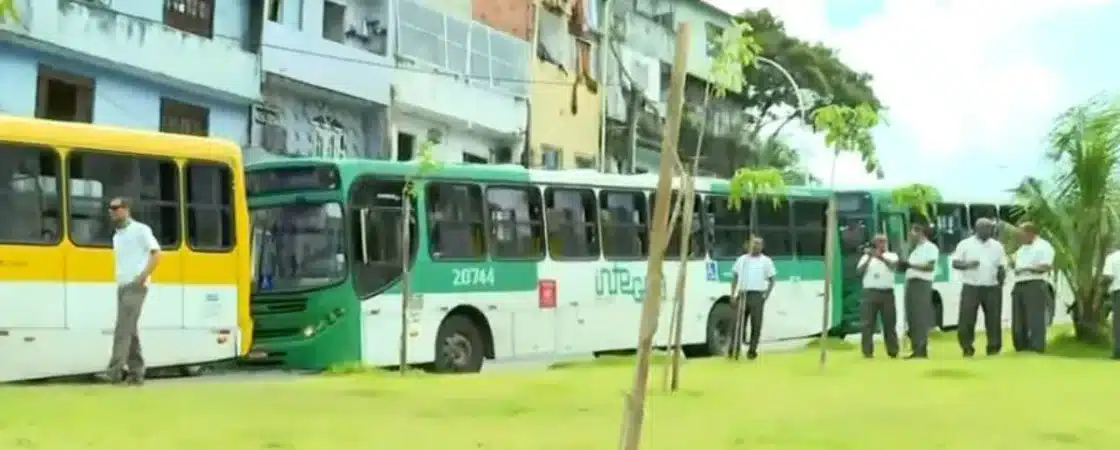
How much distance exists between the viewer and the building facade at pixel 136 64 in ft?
77.9

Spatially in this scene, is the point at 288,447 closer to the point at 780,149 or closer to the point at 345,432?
the point at 345,432

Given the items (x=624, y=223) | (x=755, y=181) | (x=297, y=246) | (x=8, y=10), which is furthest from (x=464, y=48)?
(x=8, y=10)

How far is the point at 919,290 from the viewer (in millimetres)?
18734

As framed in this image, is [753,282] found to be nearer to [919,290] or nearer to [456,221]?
[919,290]

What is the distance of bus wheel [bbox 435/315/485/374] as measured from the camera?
18.7 m

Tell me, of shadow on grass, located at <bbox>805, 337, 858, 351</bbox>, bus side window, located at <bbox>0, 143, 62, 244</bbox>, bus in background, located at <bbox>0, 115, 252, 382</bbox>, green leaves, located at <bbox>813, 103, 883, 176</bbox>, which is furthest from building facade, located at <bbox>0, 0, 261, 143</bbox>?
green leaves, located at <bbox>813, 103, 883, 176</bbox>

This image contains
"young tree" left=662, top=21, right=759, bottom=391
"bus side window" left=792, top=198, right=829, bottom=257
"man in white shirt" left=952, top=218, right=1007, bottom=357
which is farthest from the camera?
"bus side window" left=792, top=198, right=829, bottom=257

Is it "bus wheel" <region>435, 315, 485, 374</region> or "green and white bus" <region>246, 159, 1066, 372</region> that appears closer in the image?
"green and white bus" <region>246, 159, 1066, 372</region>

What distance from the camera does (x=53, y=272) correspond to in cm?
1501

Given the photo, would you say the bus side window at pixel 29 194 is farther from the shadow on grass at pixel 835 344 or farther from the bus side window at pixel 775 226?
the bus side window at pixel 775 226

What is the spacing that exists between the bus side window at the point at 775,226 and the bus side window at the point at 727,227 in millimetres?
129

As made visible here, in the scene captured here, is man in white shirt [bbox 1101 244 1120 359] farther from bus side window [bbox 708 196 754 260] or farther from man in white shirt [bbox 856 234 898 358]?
bus side window [bbox 708 196 754 260]

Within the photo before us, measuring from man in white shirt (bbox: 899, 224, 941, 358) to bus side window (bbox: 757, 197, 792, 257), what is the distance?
5.43 metres

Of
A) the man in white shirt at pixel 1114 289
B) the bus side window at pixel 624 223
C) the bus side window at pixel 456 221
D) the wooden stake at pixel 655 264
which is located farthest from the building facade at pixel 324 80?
the wooden stake at pixel 655 264
